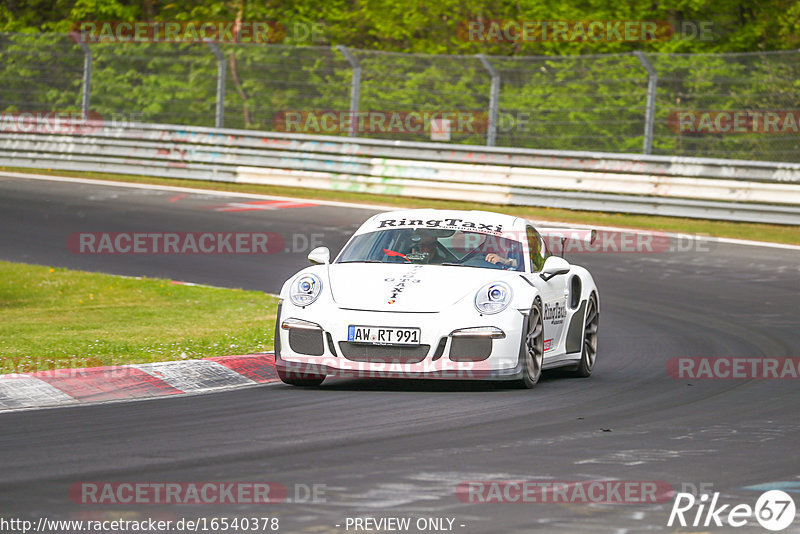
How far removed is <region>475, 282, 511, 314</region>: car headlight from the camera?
8.93 m

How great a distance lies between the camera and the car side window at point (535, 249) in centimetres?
1012

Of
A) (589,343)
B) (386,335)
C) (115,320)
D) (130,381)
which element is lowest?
(115,320)

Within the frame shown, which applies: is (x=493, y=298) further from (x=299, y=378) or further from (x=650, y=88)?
(x=650, y=88)

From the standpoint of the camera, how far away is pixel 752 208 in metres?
21.0

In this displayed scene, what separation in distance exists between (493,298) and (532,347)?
486mm

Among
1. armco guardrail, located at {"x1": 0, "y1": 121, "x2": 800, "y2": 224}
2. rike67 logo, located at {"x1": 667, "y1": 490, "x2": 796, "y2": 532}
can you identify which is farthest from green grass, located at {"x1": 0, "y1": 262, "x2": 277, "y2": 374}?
armco guardrail, located at {"x1": 0, "y1": 121, "x2": 800, "y2": 224}

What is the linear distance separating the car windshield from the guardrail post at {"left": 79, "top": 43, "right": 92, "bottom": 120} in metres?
17.7

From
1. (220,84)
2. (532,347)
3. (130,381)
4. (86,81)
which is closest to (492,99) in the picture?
(220,84)

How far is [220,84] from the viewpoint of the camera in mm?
25375

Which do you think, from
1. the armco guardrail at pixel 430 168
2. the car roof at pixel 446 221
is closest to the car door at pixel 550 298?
the car roof at pixel 446 221

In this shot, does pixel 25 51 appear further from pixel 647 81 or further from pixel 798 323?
pixel 798 323

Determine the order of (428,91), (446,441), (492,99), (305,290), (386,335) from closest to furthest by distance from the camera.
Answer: (446,441)
(386,335)
(305,290)
(492,99)
(428,91)

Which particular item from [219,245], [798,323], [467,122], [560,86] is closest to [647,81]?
[560,86]

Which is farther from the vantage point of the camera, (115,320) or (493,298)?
(115,320)
